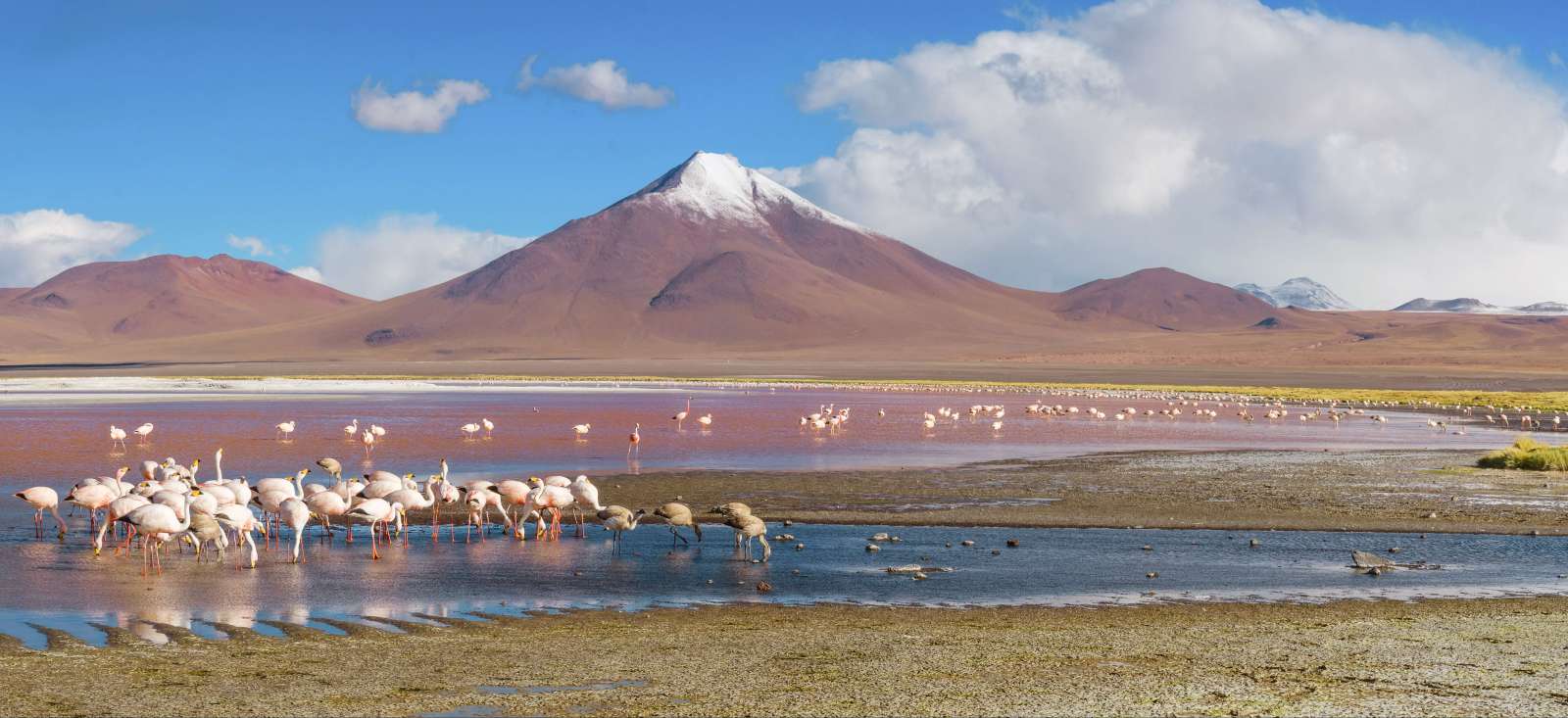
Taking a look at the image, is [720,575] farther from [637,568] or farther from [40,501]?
[40,501]

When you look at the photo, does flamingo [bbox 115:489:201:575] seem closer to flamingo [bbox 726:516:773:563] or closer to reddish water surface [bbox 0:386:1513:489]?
flamingo [bbox 726:516:773:563]

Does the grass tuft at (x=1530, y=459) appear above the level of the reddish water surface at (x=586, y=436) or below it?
below

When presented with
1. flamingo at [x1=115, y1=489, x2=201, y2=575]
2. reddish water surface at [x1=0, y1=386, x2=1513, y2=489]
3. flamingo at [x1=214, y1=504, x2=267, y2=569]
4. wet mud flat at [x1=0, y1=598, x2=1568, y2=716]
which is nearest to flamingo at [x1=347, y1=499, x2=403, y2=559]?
flamingo at [x1=214, y1=504, x2=267, y2=569]

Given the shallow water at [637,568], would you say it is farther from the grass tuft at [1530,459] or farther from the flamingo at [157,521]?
the grass tuft at [1530,459]

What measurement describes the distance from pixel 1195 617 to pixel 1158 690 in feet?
11.4

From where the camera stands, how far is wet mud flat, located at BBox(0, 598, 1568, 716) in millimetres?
8906

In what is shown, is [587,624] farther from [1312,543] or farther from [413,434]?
[413,434]

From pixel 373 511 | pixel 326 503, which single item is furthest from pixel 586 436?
pixel 373 511

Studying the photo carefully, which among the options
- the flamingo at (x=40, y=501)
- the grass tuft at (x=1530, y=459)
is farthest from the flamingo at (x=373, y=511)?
the grass tuft at (x=1530, y=459)

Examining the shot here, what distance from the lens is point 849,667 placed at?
10.1 m

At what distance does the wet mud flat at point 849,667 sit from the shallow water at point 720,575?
1.13 metres

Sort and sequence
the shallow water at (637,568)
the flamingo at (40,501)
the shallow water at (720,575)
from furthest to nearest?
the flamingo at (40,501) < the shallow water at (637,568) < the shallow water at (720,575)

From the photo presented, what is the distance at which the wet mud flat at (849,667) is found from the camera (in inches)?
351

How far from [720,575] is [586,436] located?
73.6ft
